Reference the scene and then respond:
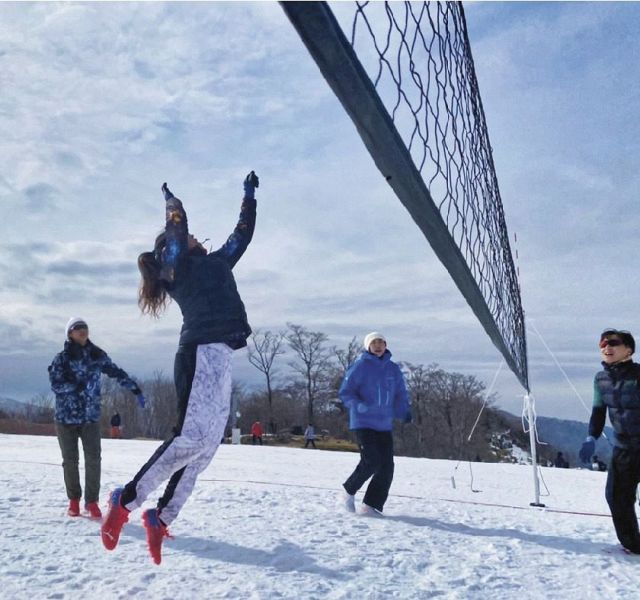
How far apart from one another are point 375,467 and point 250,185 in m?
3.03

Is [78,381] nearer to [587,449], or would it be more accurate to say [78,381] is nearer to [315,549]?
[315,549]

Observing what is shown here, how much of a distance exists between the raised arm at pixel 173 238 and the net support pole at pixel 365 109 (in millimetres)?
1300

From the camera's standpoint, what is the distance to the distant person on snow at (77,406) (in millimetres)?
5145

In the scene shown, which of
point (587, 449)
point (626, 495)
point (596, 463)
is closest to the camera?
Result: point (626, 495)

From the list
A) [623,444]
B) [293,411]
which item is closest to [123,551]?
[623,444]

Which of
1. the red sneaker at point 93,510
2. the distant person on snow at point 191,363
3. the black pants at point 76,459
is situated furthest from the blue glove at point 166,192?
the red sneaker at point 93,510

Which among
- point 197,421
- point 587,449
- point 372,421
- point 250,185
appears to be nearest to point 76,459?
point 372,421

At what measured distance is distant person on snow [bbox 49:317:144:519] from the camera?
5.14 metres

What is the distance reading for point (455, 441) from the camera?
41594 millimetres

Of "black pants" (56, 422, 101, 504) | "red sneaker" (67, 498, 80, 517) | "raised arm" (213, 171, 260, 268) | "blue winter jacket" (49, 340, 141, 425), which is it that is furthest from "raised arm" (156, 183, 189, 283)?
"red sneaker" (67, 498, 80, 517)

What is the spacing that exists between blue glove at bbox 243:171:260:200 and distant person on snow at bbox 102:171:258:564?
0.49m

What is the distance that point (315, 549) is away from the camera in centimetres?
413

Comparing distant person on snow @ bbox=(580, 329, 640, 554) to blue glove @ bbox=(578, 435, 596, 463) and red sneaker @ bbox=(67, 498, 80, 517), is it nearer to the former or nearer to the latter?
blue glove @ bbox=(578, 435, 596, 463)

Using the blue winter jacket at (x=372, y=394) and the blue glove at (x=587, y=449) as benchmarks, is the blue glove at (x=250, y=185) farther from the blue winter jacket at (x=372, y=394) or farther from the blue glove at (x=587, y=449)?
the blue glove at (x=587, y=449)
